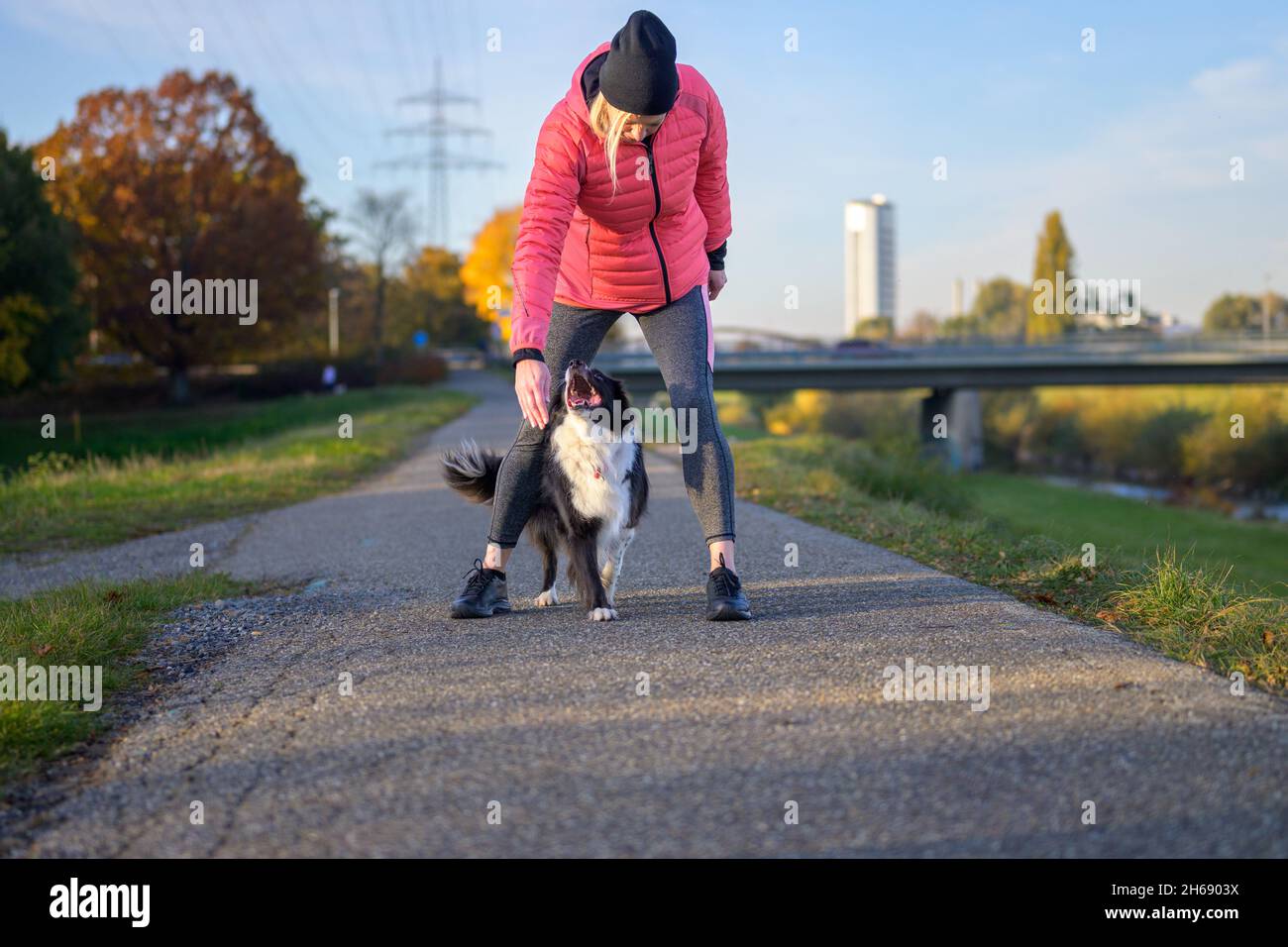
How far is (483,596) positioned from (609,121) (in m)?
2.11

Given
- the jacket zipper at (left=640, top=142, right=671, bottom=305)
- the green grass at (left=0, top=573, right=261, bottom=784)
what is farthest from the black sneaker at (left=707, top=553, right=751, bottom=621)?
the green grass at (left=0, top=573, right=261, bottom=784)

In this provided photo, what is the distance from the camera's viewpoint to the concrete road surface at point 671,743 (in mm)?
2432

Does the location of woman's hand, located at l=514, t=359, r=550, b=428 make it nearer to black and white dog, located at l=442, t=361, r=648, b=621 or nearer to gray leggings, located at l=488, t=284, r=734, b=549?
black and white dog, located at l=442, t=361, r=648, b=621

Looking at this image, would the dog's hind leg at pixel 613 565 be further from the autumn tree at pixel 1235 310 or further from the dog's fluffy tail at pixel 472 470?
the autumn tree at pixel 1235 310

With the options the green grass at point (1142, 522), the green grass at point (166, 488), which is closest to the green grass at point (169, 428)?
the green grass at point (166, 488)

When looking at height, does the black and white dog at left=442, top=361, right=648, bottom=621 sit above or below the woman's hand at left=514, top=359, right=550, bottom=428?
below

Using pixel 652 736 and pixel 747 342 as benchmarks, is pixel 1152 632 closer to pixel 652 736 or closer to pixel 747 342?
pixel 652 736

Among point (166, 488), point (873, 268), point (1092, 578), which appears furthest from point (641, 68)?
point (873, 268)

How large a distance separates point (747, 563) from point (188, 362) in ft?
136

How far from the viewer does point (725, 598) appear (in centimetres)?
457

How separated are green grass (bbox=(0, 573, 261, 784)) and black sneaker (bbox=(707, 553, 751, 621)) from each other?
2256 millimetres

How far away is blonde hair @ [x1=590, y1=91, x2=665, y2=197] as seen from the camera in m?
4.34

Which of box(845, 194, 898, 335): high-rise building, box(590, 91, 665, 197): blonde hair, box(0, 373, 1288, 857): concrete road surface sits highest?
box(845, 194, 898, 335): high-rise building

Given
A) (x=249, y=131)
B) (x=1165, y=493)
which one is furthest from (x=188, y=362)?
(x=1165, y=493)
